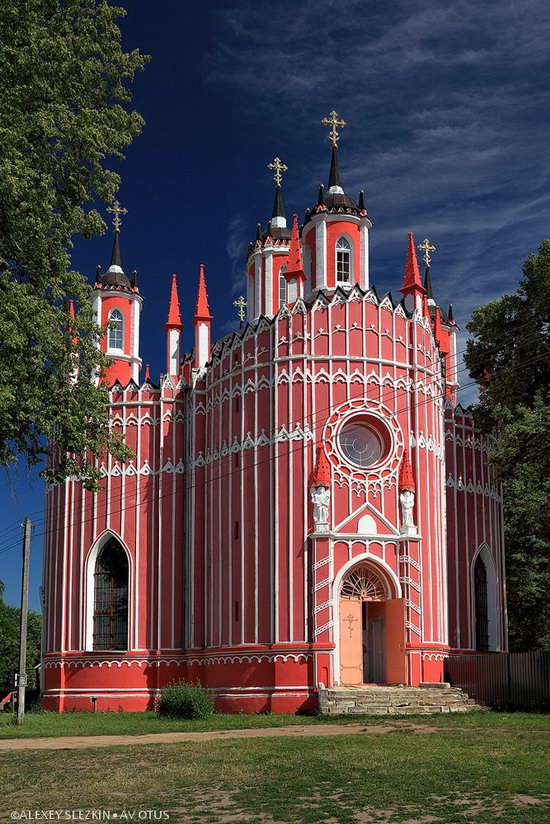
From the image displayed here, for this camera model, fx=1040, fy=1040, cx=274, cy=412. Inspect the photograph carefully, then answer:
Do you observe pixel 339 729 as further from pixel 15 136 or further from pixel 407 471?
pixel 15 136

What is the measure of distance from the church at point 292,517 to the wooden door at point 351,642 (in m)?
0.04

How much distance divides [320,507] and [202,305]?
1125 cm

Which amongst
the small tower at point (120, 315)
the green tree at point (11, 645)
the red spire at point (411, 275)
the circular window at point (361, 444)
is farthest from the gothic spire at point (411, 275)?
the green tree at point (11, 645)

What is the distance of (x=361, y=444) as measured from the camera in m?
33.3

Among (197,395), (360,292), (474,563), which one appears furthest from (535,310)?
(197,395)

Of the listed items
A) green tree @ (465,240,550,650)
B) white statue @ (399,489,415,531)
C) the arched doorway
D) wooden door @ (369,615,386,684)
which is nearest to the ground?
the arched doorway

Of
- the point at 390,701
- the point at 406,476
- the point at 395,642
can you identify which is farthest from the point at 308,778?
the point at 406,476

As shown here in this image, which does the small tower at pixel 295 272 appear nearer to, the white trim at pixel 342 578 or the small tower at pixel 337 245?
the small tower at pixel 337 245

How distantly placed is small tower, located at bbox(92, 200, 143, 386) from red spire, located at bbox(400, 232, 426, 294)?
1281cm

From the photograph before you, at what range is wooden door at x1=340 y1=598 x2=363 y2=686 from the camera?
31328mm

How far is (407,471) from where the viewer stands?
32812mm

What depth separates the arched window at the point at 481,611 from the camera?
3747cm

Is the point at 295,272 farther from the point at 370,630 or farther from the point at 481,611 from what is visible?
the point at 481,611

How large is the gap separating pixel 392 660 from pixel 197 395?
11717 mm
